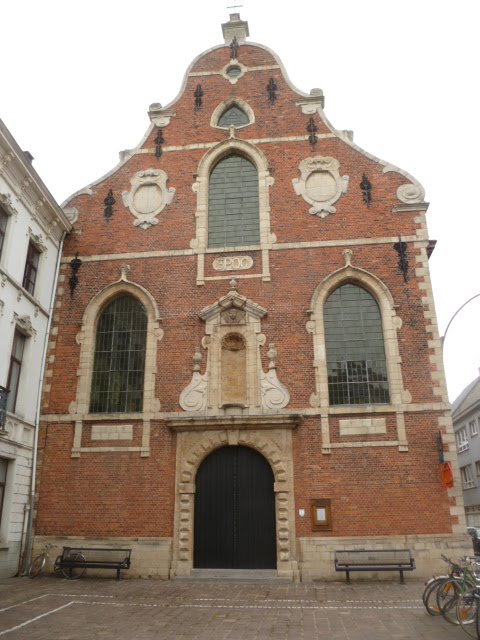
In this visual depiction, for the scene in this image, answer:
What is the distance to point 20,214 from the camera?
48.3 ft

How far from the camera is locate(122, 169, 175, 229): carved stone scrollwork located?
16.9 m

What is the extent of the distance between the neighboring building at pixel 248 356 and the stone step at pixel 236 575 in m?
0.21

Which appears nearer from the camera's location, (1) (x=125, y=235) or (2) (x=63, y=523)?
(2) (x=63, y=523)

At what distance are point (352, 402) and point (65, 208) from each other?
10.6 m

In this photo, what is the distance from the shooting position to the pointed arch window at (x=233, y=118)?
1806 centimetres

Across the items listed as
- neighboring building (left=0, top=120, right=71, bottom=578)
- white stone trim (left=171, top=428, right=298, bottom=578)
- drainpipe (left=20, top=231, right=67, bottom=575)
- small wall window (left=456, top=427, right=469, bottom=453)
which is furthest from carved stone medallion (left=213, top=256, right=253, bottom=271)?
small wall window (left=456, top=427, right=469, bottom=453)

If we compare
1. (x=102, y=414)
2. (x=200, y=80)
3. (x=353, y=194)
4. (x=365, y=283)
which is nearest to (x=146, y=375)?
(x=102, y=414)

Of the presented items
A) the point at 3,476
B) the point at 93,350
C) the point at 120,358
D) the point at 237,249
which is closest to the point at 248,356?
the point at 237,249

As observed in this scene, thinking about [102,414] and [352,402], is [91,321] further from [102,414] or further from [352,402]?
[352,402]

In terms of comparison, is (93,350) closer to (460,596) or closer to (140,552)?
(140,552)

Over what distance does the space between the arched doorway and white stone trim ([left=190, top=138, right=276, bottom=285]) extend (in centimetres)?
510

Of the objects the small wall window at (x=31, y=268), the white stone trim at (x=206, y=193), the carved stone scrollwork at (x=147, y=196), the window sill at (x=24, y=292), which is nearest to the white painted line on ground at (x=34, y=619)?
the window sill at (x=24, y=292)

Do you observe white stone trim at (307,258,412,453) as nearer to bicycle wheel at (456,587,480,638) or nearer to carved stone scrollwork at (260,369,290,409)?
carved stone scrollwork at (260,369,290,409)

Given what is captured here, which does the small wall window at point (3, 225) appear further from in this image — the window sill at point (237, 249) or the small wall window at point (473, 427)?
the small wall window at point (473, 427)
